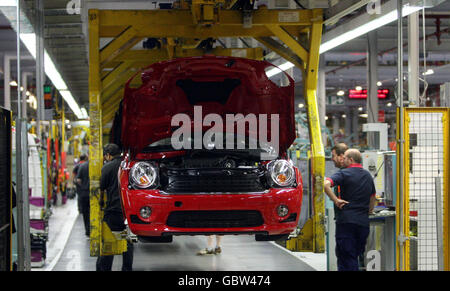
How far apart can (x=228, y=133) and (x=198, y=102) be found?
2.06 feet

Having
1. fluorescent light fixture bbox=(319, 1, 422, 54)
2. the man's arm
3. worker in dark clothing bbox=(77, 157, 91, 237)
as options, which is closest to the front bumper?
fluorescent light fixture bbox=(319, 1, 422, 54)

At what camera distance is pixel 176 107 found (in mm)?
4438

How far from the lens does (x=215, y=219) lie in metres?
3.62

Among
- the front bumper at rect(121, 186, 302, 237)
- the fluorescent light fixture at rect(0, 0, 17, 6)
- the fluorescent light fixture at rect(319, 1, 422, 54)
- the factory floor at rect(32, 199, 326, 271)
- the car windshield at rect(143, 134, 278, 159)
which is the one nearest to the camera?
the front bumper at rect(121, 186, 302, 237)

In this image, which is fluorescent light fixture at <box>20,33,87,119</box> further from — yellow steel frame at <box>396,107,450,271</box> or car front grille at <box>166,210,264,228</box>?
yellow steel frame at <box>396,107,450,271</box>

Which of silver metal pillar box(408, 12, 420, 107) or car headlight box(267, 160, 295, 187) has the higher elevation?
silver metal pillar box(408, 12, 420, 107)

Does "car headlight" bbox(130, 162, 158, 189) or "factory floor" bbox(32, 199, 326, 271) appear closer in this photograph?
"car headlight" bbox(130, 162, 158, 189)

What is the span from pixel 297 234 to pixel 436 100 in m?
24.8

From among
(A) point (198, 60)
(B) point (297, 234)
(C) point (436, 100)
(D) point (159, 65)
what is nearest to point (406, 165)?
(B) point (297, 234)

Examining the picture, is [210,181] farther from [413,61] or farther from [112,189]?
[413,61]

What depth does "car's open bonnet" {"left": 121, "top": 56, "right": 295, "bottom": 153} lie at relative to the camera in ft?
13.3

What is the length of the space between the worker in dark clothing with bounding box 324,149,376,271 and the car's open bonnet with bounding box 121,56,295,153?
1.95m

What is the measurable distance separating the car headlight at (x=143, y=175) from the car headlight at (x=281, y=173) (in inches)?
30.8

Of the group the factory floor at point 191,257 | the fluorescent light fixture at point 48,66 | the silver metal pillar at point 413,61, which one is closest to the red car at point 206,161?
the silver metal pillar at point 413,61
